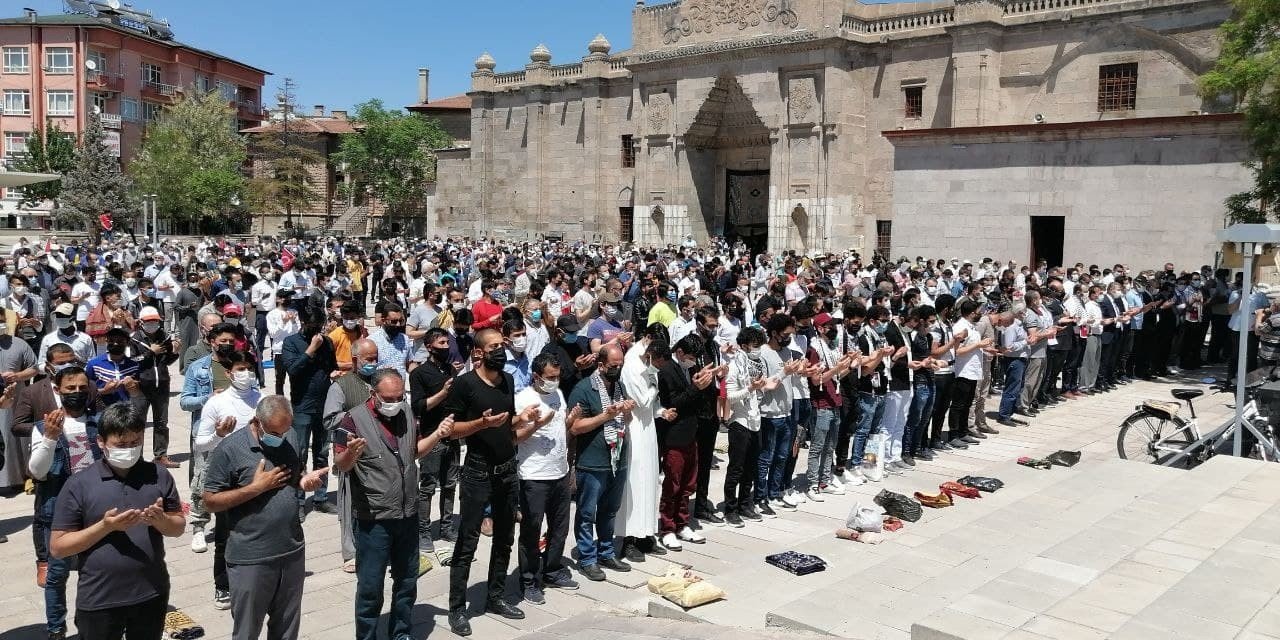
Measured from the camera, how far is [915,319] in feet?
35.4

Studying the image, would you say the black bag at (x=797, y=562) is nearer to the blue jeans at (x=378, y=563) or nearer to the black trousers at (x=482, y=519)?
the black trousers at (x=482, y=519)

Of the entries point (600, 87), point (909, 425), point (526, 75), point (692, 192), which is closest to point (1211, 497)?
point (909, 425)

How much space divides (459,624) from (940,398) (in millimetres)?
7210

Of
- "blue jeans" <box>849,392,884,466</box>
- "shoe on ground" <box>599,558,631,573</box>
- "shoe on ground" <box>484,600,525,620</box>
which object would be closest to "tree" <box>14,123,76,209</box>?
"blue jeans" <box>849,392,884,466</box>

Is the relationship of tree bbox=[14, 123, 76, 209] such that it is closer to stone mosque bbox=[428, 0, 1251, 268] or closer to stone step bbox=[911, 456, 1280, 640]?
stone mosque bbox=[428, 0, 1251, 268]

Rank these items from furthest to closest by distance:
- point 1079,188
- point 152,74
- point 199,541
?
1. point 152,74
2. point 1079,188
3. point 199,541

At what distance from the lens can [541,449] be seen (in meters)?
6.60

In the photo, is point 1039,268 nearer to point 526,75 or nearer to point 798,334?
point 798,334

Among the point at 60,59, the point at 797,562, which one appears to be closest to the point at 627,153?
the point at 797,562

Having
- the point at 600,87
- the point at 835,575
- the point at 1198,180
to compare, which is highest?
the point at 600,87

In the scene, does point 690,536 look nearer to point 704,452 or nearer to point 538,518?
point 704,452

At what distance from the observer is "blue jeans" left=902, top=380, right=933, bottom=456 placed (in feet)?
35.8

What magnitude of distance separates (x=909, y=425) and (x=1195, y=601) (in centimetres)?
511

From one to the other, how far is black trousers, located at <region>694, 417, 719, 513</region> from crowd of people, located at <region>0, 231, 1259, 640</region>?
0.07ft
